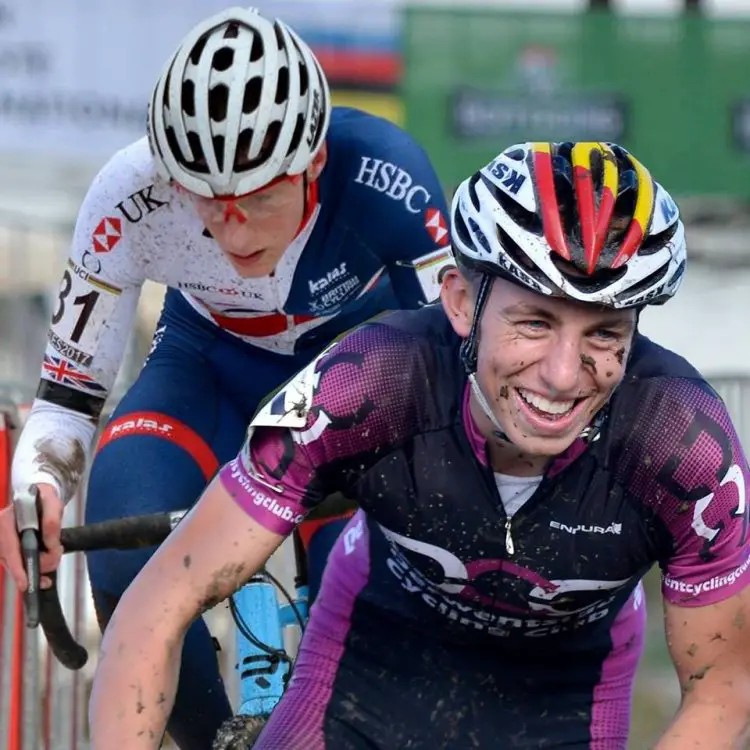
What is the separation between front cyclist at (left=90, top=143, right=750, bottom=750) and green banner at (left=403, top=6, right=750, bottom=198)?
11.6 m

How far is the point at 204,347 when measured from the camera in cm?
489

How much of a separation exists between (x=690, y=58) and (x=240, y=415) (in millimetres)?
11317

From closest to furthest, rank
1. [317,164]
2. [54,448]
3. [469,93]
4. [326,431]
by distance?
[326,431] < [54,448] < [317,164] < [469,93]

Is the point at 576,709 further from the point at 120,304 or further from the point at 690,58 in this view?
the point at 690,58

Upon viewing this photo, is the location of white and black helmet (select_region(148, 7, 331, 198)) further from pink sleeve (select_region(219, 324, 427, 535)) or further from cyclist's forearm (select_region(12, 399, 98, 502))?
pink sleeve (select_region(219, 324, 427, 535))

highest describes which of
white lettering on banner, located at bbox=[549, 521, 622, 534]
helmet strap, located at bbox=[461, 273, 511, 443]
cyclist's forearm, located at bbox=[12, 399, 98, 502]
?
helmet strap, located at bbox=[461, 273, 511, 443]

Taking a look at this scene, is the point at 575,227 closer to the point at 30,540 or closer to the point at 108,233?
the point at 30,540

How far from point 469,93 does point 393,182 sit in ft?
35.0

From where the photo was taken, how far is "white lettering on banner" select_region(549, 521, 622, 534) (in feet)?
10.9

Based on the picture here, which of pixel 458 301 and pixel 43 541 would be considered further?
pixel 43 541

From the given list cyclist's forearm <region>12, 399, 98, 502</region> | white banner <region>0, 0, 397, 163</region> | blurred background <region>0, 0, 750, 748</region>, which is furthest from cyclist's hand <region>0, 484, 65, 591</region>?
white banner <region>0, 0, 397, 163</region>

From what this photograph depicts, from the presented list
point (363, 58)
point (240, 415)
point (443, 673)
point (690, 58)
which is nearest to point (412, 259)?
point (240, 415)

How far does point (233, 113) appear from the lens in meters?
4.26

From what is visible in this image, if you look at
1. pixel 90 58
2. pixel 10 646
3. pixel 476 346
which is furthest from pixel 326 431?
pixel 90 58
